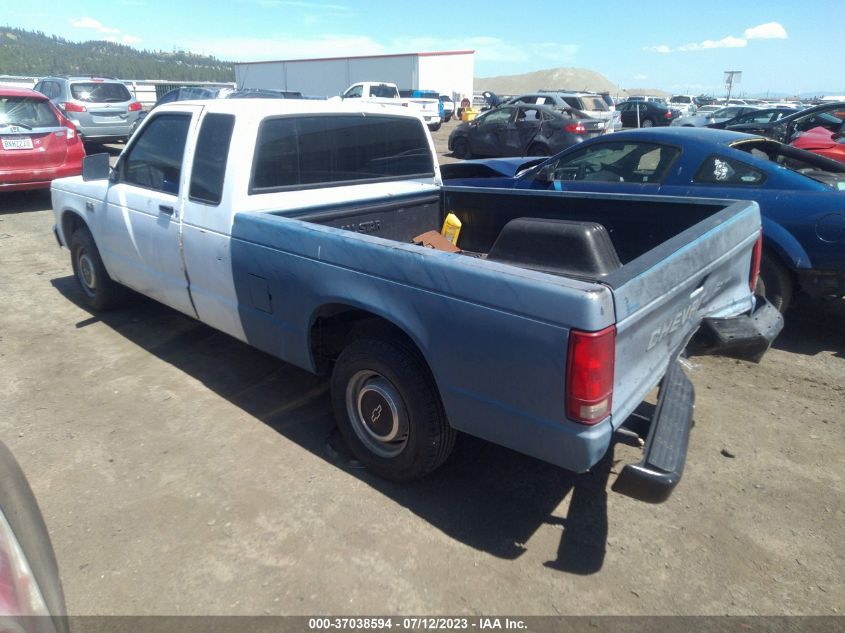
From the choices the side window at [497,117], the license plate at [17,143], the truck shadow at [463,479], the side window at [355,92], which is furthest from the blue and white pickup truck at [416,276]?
the side window at [355,92]

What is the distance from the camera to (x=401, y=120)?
15.1 feet

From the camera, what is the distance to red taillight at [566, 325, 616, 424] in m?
2.14

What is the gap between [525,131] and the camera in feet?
50.6

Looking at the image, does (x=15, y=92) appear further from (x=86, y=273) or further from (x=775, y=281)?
(x=775, y=281)

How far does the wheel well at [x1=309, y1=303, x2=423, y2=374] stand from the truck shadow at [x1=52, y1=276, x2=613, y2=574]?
510 mm

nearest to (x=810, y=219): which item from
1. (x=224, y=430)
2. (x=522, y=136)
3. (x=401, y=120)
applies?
(x=401, y=120)

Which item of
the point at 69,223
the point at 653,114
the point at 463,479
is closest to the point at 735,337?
the point at 463,479

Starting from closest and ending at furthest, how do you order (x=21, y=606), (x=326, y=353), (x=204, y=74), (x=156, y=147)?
(x=21, y=606) → (x=326, y=353) → (x=156, y=147) → (x=204, y=74)

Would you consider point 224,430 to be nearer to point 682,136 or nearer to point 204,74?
point 682,136

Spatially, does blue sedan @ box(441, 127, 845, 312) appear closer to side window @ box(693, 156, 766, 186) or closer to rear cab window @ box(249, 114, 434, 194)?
side window @ box(693, 156, 766, 186)

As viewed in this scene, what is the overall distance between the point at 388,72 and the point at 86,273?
127 ft

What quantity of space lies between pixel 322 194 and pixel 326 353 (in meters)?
1.13

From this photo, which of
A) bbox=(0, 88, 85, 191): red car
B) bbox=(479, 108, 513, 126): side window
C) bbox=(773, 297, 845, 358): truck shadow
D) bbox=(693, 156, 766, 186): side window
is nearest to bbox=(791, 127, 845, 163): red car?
bbox=(773, 297, 845, 358): truck shadow

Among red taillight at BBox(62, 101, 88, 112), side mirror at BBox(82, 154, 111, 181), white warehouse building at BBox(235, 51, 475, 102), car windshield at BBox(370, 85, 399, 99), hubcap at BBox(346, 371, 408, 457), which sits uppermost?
white warehouse building at BBox(235, 51, 475, 102)
